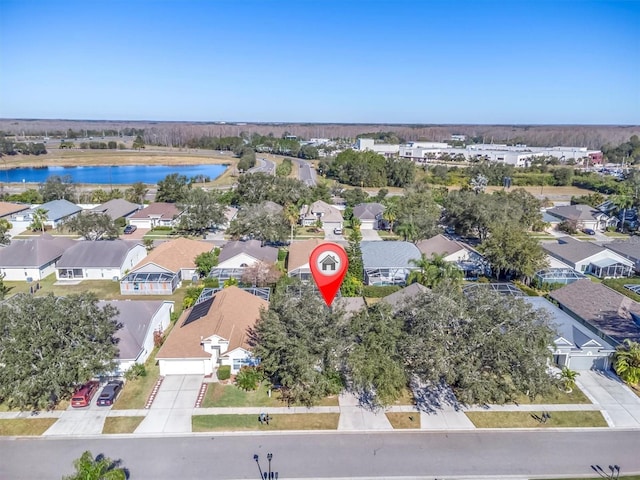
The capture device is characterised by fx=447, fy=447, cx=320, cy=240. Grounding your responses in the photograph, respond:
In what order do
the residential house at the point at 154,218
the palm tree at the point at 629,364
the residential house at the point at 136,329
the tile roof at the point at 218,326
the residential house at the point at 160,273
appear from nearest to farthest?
the palm tree at the point at 629,364 < the residential house at the point at 136,329 < the tile roof at the point at 218,326 < the residential house at the point at 160,273 < the residential house at the point at 154,218

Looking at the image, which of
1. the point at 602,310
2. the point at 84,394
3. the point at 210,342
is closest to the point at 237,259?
the point at 210,342

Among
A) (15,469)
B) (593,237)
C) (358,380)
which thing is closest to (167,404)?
(15,469)

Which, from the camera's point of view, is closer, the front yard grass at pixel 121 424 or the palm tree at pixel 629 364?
the front yard grass at pixel 121 424

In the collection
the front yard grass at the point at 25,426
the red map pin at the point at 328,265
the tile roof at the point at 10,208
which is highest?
the red map pin at the point at 328,265

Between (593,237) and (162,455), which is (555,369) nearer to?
(162,455)

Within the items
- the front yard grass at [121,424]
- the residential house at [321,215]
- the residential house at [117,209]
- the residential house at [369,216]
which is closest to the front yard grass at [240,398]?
the front yard grass at [121,424]

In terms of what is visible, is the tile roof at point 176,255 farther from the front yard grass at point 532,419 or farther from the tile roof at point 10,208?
the tile roof at point 10,208

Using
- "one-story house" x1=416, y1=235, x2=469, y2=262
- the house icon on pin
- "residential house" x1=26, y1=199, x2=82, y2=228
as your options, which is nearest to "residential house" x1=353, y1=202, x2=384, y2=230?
"one-story house" x1=416, y1=235, x2=469, y2=262
